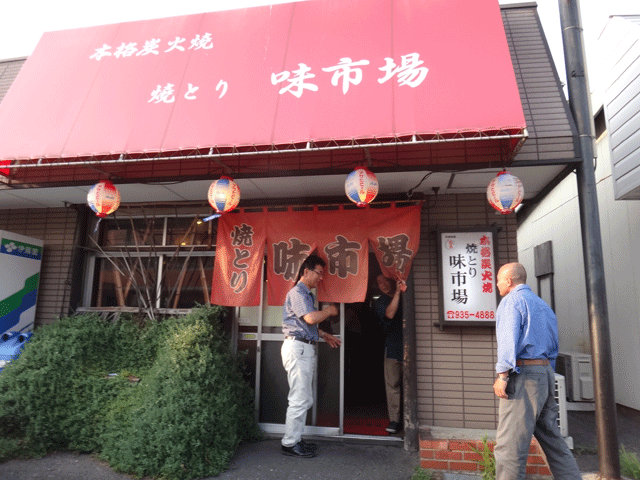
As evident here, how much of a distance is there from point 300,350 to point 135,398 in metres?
2.22

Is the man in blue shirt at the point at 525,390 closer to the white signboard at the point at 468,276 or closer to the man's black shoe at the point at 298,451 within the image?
the white signboard at the point at 468,276

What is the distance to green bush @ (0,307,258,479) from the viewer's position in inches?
186

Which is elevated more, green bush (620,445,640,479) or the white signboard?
the white signboard

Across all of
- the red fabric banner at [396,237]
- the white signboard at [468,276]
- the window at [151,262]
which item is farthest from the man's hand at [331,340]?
the window at [151,262]

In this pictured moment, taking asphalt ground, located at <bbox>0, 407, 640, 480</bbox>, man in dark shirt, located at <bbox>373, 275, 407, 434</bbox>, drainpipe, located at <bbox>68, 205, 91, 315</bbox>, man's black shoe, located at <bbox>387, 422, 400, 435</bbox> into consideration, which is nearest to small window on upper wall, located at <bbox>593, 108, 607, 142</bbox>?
man in dark shirt, located at <bbox>373, 275, 407, 434</bbox>

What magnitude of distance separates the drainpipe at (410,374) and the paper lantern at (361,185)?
69.9 inches

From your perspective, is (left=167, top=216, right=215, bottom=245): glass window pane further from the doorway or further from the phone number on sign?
the phone number on sign

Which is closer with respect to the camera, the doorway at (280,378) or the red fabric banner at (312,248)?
the red fabric banner at (312,248)

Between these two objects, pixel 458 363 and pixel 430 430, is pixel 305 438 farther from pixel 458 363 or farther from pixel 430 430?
pixel 458 363

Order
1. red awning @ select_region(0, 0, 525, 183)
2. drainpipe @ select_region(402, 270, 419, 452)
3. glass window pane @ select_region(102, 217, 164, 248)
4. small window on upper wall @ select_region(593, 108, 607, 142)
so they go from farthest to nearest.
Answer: small window on upper wall @ select_region(593, 108, 607, 142) → glass window pane @ select_region(102, 217, 164, 248) → drainpipe @ select_region(402, 270, 419, 452) → red awning @ select_region(0, 0, 525, 183)

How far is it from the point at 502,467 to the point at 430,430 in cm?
168

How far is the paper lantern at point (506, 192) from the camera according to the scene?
4746 mm

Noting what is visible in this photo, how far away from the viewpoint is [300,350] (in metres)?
5.60

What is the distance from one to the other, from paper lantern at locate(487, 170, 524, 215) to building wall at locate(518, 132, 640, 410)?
3.73 metres
